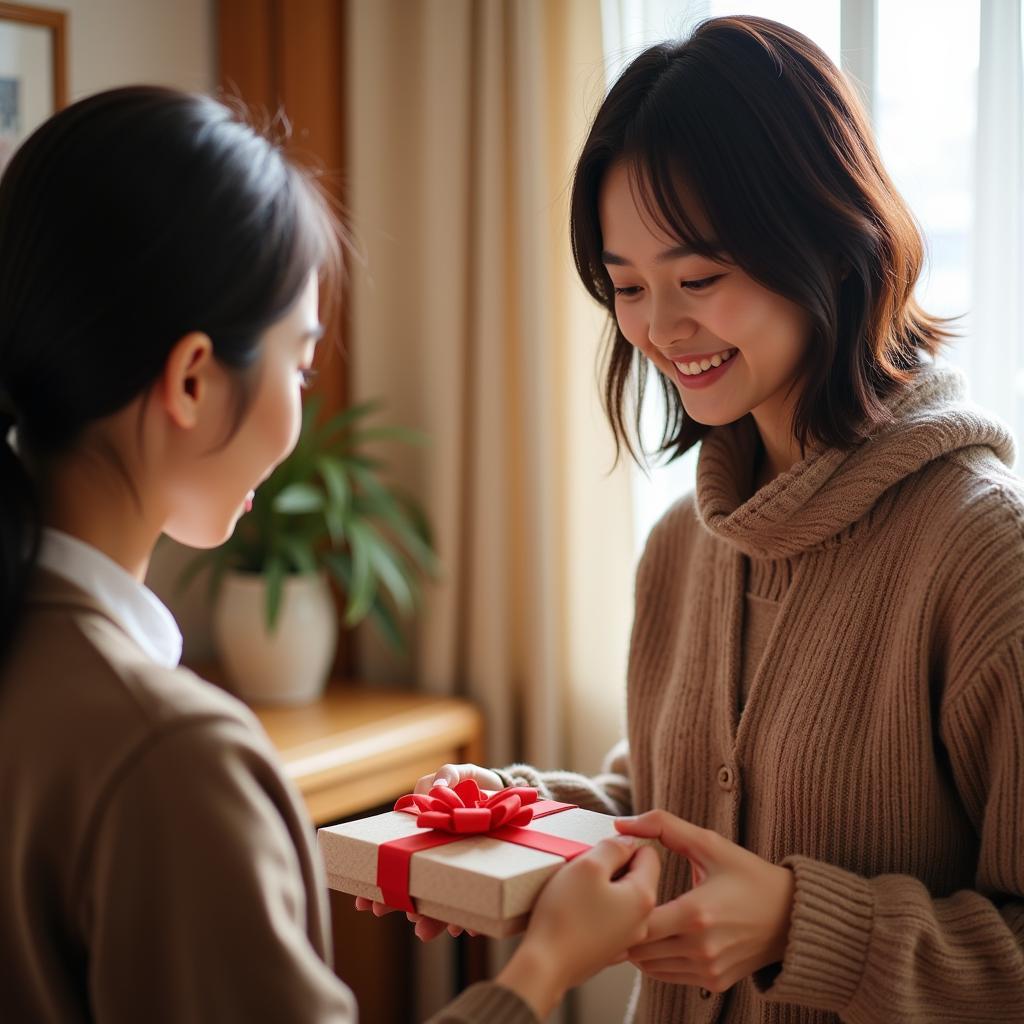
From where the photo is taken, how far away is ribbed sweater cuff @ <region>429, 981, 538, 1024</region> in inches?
33.9

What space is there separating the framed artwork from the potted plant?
81cm

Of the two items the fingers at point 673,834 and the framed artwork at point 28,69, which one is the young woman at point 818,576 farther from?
the framed artwork at point 28,69

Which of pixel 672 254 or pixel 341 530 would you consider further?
pixel 341 530

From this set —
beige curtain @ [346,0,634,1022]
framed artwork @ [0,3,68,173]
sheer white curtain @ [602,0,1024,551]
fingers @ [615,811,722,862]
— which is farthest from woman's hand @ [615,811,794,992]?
framed artwork @ [0,3,68,173]

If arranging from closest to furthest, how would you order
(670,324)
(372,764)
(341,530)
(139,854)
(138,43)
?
(139,854)
(670,324)
(372,764)
(341,530)
(138,43)

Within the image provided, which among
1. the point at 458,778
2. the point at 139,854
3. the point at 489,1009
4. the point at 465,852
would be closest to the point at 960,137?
the point at 458,778

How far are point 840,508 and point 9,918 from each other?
85 cm

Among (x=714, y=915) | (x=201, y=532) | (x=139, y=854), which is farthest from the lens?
(x=714, y=915)

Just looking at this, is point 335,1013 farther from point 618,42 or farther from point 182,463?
point 618,42

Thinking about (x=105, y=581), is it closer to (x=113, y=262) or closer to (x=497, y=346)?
(x=113, y=262)

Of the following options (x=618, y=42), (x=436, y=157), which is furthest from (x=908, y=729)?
(x=436, y=157)

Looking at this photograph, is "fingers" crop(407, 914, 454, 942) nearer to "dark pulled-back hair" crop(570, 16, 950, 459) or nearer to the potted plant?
"dark pulled-back hair" crop(570, 16, 950, 459)

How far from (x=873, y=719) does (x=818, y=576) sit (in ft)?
0.54

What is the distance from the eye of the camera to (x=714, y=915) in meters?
1.06
